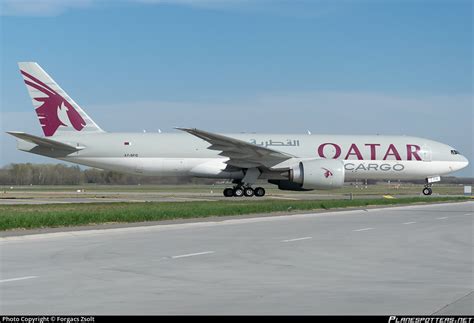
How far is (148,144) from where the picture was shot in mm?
44625

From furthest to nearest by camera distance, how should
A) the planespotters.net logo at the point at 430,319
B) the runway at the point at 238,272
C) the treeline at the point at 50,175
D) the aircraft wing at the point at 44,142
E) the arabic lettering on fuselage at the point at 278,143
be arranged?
1. the treeline at the point at 50,175
2. the arabic lettering on fuselage at the point at 278,143
3. the aircraft wing at the point at 44,142
4. the runway at the point at 238,272
5. the planespotters.net logo at the point at 430,319

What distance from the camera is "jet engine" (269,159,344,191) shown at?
41594 millimetres

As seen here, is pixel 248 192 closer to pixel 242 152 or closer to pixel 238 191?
pixel 238 191

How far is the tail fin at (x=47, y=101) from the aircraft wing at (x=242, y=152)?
339 inches

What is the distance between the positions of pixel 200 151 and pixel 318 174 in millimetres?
7495

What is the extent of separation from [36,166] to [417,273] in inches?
3821

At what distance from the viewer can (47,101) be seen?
44375 millimetres

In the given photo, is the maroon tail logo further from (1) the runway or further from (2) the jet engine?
(1) the runway

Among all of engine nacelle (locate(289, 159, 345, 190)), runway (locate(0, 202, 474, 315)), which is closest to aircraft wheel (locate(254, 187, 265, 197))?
engine nacelle (locate(289, 159, 345, 190))

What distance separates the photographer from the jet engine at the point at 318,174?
136ft

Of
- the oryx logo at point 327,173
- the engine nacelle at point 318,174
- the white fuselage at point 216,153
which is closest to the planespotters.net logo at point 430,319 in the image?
the engine nacelle at point 318,174

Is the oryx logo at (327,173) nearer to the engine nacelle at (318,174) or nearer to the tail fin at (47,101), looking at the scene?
the engine nacelle at (318,174)

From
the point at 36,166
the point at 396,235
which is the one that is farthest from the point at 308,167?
the point at 36,166

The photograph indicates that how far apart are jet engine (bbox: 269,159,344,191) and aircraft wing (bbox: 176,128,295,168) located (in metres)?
1.53
